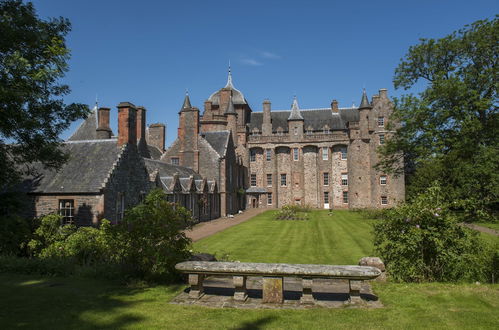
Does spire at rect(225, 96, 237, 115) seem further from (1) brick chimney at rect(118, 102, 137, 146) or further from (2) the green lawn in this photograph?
(1) brick chimney at rect(118, 102, 137, 146)

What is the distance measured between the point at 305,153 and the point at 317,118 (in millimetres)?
6271

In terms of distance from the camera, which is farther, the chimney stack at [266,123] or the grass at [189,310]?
the chimney stack at [266,123]

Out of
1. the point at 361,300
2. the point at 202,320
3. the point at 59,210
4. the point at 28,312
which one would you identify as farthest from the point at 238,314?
the point at 59,210

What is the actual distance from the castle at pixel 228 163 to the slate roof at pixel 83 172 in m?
0.06

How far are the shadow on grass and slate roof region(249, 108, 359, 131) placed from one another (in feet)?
160

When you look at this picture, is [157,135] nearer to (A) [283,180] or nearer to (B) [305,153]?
(A) [283,180]

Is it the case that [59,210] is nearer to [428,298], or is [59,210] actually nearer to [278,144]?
[428,298]

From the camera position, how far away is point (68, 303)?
7766mm

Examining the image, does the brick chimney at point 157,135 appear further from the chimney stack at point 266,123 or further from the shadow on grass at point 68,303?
the shadow on grass at point 68,303

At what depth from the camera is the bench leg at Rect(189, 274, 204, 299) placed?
8211 millimetres

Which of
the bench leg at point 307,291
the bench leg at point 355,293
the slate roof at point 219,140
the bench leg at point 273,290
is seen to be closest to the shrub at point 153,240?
the bench leg at point 273,290

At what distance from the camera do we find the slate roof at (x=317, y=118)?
55.5 metres

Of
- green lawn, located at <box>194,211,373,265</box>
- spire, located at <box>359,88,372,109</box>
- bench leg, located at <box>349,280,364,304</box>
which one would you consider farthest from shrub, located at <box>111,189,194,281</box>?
spire, located at <box>359,88,372,109</box>

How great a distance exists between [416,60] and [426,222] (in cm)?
2060
